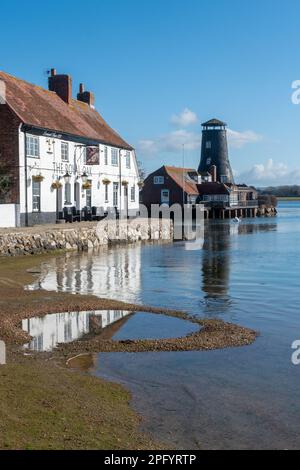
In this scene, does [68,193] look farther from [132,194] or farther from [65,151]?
[132,194]

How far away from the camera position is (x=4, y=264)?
23.6 m

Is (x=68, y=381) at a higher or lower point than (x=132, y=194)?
lower

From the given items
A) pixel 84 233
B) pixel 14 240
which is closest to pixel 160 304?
pixel 14 240

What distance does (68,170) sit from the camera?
37.6m

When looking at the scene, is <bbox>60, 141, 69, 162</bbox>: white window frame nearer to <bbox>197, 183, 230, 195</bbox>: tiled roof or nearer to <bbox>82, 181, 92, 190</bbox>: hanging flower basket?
<bbox>82, 181, 92, 190</bbox>: hanging flower basket

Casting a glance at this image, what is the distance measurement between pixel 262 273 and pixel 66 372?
49.0 ft

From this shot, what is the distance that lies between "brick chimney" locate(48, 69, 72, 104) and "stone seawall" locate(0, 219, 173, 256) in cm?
1083

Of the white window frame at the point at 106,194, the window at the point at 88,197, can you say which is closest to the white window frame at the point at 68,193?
the window at the point at 88,197

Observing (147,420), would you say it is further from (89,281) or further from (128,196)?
(128,196)

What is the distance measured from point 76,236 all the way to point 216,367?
22922 millimetres

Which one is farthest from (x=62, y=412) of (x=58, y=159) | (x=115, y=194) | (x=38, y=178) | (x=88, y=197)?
(x=115, y=194)

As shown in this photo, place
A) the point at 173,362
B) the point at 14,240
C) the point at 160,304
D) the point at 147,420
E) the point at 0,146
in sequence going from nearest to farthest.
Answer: the point at 147,420, the point at 173,362, the point at 160,304, the point at 14,240, the point at 0,146

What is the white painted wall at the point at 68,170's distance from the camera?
107 feet

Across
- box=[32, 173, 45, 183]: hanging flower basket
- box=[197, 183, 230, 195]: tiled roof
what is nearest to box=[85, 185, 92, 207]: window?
box=[32, 173, 45, 183]: hanging flower basket
